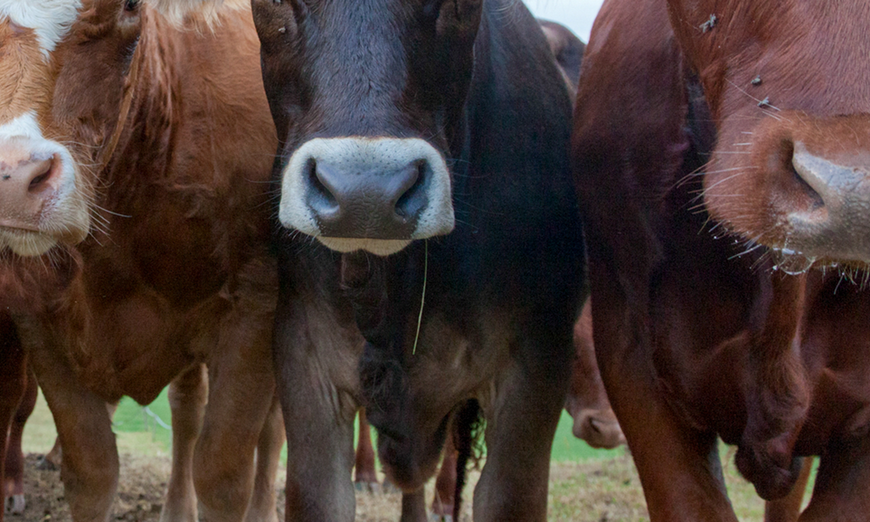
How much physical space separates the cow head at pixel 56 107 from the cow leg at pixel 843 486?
219cm

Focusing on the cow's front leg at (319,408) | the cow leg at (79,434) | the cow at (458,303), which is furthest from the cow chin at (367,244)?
the cow leg at (79,434)

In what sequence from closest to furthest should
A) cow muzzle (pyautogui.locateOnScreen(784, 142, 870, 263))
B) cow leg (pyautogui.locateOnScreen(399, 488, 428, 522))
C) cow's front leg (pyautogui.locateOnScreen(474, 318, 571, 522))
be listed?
1. cow muzzle (pyautogui.locateOnScreen(784, 142, 870, 263))
2. cow's front leg (pyautogui.locateOnScreen(474, 318, 571, 522))
3. cow leg (pyautogui.locateOnScreen(399, 488, 428, 522))

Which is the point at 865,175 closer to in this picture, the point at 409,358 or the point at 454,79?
the point at 454,79

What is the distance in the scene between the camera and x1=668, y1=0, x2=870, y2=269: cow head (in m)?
1.97

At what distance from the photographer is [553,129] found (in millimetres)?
3639

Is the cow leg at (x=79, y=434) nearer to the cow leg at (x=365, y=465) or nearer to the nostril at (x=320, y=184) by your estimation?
the nostril at (x=320, y=184)

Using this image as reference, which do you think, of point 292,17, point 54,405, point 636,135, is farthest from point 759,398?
point 54,405

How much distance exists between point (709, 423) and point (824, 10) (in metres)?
1.36

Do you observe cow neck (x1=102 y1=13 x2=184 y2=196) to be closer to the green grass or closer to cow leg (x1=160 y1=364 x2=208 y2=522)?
cow leg (x1=160 y1=364 x2=208 y2=522)

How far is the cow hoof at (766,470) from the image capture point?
296cm

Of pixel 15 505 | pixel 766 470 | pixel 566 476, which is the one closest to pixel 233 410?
pixel 766 470

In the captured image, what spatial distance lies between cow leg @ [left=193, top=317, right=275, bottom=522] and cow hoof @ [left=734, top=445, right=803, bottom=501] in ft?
5.72

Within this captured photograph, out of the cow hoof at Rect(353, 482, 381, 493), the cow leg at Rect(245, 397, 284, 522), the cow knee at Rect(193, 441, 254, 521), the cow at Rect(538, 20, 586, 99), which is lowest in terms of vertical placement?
the cow hoof at Rect(353, 482, 381, 493)

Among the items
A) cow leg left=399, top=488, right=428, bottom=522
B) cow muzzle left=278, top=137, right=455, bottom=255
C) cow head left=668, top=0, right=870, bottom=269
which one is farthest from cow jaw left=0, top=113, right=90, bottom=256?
cow leg left=399, top=488, right=428, bottom=522
